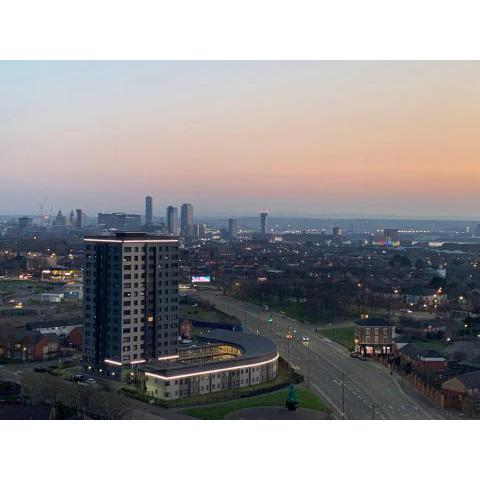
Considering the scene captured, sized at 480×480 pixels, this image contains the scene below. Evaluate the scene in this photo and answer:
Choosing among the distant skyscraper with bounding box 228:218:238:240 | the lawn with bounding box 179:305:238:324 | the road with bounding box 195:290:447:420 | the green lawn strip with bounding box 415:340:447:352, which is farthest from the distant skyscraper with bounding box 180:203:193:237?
the green lawn strip with bounding box 415:340:447:352

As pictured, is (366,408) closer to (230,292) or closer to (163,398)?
(163,398)

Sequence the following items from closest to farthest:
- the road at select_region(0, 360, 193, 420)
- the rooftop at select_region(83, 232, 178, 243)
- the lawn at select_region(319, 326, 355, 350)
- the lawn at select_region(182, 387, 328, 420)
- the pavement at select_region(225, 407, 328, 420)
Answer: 1. the pavement at select_region(225, 407, 328, 420)
2. the road at select_region(0, 360, 193, 420)
3. the lawn at select_region(182, 387, 328, 420)
4. the rooftop at select_region(83, 232, 178, 243)
5. the lawn at select_region(319, 326, 355, 350)

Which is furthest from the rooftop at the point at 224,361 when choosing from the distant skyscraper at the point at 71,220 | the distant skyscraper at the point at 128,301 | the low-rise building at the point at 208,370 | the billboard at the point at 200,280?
the distant skyscraper at the point at 71,220

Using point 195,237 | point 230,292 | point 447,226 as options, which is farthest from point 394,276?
point 447,226

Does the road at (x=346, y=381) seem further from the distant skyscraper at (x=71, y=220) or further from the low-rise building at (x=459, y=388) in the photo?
the distant skyscraper at (x=71, y=220)

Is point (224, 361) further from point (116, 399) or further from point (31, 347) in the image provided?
point (31, 347)

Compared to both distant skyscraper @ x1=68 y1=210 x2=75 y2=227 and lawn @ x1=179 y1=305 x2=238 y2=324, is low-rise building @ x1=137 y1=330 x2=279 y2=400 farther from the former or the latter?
distant skyscraper @ x1=68 y1=210 x2=75 y2=227
